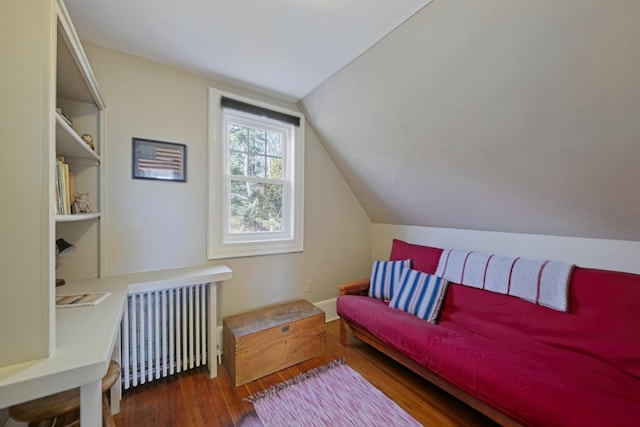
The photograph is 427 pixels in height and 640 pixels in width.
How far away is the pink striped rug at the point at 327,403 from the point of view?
1.49 m

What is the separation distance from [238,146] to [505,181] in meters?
2.18

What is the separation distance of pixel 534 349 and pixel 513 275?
48cm

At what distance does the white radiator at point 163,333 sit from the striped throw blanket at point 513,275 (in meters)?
2.02

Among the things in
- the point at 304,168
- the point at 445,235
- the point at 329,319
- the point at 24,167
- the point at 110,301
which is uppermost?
the point at 304,168

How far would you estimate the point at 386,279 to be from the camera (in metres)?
2.38

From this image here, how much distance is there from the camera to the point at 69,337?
36.1 inches

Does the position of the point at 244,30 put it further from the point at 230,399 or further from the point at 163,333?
the point at 230,399

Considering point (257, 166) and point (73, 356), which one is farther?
point (257, 166)

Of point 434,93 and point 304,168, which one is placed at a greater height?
point 434,93

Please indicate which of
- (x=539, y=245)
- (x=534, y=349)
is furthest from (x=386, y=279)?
(x=539, y=245)

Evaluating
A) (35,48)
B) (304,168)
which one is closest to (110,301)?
(35,48)

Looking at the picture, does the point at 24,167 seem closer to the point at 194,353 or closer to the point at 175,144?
the point at 175,144

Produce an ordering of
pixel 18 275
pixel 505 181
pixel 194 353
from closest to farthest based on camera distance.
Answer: pixel 18 275, pixel 505 181, pixel 194 353

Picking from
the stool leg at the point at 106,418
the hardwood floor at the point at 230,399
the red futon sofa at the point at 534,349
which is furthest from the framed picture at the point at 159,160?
the red futon sofa at the point at 534,349
